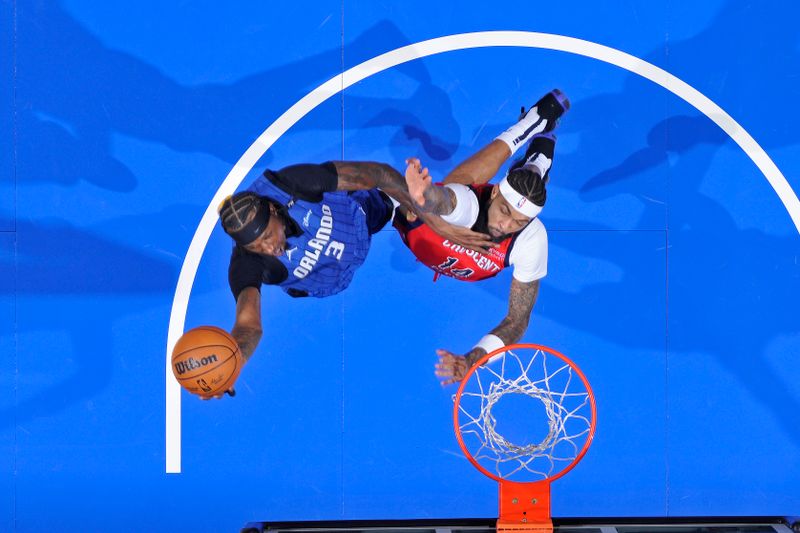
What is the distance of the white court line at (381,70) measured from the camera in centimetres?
671

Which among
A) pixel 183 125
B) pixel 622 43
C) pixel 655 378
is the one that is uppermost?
pixel 622 43

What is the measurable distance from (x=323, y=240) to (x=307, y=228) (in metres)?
0.16

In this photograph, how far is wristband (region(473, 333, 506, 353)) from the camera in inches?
232

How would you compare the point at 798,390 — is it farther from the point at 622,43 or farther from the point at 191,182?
the point at 191,182

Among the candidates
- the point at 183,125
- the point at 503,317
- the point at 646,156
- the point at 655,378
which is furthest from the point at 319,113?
the point at 655,378

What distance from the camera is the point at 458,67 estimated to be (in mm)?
6730

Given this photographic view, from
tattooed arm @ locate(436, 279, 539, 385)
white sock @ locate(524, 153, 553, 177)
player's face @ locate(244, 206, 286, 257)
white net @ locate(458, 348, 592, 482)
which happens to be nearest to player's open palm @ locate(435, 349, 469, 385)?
tattooed arm @ locate(436, 279, 539, 385)

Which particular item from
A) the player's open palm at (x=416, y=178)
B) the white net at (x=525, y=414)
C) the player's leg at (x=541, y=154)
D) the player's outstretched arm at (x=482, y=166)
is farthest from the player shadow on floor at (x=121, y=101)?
the white net at (x=525, y=414)

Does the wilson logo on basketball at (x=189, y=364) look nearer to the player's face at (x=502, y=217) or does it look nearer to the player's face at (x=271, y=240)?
the player's face at (x=271, y=240)

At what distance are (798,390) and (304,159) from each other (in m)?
4.39

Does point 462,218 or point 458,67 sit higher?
point 458,67

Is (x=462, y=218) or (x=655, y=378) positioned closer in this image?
(x=462, y=218)

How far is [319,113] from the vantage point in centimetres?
673

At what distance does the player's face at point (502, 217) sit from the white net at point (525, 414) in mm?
1114
